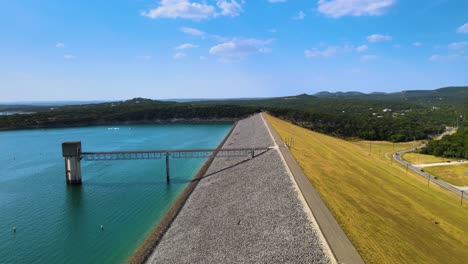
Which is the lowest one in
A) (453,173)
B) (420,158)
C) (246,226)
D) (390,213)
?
(453,173)

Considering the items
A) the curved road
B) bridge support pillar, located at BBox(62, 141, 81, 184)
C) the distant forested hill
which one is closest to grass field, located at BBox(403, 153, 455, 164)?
the curved road

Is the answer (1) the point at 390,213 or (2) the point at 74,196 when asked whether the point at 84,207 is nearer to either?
(2) the point at 74,196

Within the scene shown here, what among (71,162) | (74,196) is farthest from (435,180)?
(71,162)

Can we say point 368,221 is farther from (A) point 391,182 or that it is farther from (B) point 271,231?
(A) point 391,182

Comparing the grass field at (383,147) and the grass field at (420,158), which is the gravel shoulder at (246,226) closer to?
the grass field at (420,158)

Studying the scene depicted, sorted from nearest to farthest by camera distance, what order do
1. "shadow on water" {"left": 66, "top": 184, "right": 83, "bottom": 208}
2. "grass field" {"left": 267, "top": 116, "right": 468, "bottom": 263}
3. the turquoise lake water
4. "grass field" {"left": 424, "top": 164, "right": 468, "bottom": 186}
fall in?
1. "grass field" {"left": 267, "top": 116, "right": 468, "bottom": 263}
2. the turquoise lake water
3. "shadow on water" {"left": 66, "top": 184, "right": 83, "bottom": 208}
4. "grass field" {"left": 424, "top": 164, "right": 468, "bottom": 186}

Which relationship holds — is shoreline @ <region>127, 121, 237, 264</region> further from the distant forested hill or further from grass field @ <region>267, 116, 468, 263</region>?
the distant forested hill

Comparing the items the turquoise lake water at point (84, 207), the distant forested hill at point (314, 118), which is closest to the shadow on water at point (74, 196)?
the turquoise lake water at point (84, 207)
